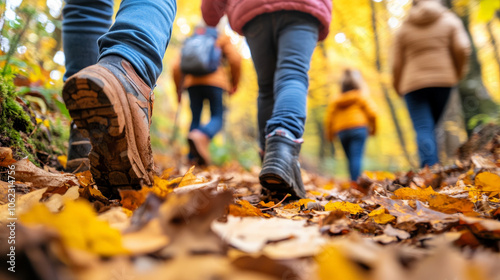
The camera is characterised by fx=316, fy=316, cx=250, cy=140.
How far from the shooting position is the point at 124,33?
3.85ft

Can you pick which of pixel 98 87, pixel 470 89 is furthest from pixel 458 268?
pixel 470 89

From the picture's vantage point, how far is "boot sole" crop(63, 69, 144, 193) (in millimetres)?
922

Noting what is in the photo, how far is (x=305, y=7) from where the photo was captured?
67.2 inches

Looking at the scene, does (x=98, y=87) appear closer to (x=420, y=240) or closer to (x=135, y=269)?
(x=135, y=269)

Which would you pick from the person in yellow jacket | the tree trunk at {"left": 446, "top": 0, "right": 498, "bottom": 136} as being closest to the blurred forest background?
the tree trunk at {"left": 446, "top": 0, "right": 498, "bottom": 136}

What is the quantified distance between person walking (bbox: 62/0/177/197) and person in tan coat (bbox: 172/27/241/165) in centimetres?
282

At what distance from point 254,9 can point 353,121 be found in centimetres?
310

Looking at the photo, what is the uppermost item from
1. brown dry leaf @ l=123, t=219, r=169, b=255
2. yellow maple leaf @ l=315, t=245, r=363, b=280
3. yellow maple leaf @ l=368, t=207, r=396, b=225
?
brown dry leaf @ l=123, t=219, r=169, b=255

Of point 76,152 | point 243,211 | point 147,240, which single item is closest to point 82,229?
point 147,240

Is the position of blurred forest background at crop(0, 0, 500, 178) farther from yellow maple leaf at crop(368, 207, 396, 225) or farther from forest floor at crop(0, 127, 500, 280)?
yellow maple leaf at crop(368, 207, 396, 225)

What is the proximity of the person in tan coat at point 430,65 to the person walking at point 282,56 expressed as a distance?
6.05ft

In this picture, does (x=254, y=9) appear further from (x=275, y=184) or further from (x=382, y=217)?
(x=382, y=217)

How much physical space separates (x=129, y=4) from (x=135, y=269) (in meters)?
1.16

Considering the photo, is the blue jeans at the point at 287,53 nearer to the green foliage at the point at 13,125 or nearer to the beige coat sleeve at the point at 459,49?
the green foliage at the point at 13,125
